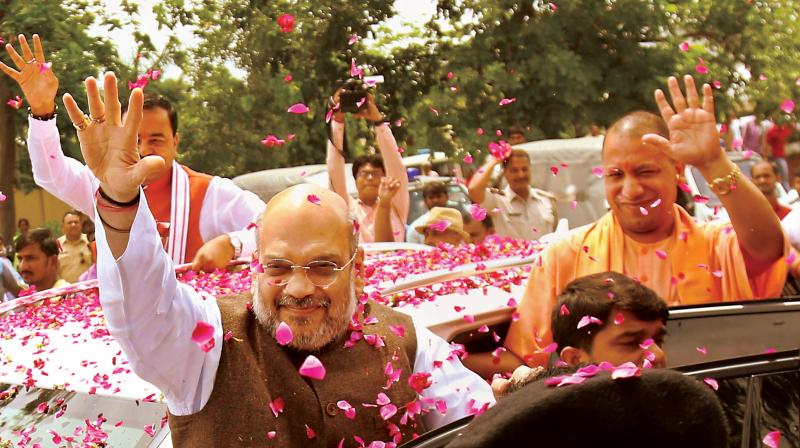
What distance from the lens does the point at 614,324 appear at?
343 centimetres

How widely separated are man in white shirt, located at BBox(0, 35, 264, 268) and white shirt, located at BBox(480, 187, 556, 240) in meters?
3.04

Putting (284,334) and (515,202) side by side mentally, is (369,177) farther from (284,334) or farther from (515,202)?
(284,334)

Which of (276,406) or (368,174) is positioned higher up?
(276,406)

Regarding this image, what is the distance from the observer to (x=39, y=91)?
15.5ft

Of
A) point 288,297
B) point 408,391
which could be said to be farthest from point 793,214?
point 288,297

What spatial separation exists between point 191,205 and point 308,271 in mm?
2352

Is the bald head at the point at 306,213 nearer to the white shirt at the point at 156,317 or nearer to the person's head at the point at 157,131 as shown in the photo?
the white shirt at the point at 156,317

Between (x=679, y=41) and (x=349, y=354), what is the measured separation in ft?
34.2

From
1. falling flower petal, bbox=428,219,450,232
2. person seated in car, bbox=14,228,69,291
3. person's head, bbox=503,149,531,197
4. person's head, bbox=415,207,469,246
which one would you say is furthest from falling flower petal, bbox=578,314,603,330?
person seated in car, bbox=14,228,69,291

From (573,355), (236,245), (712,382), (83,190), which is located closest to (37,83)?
(83,190)

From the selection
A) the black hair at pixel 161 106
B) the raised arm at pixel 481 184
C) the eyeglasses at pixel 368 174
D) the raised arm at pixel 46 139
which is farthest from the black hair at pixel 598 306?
the raised arm at pixel 481 184

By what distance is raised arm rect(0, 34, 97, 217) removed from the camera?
15.3ft

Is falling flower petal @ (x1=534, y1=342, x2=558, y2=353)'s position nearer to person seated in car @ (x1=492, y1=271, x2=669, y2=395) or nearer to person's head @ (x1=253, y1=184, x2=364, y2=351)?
person seated in car @ (x1=492, y1=271, x2=669, y2=395)

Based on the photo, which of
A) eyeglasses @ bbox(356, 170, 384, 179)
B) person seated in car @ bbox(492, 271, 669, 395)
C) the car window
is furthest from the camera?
eyeglasses @ bbox(356, 170, 384, 179)
